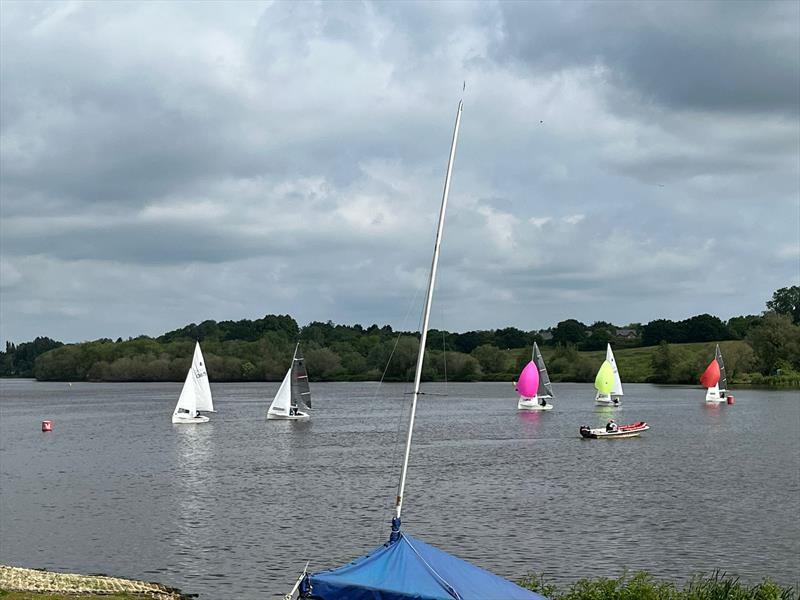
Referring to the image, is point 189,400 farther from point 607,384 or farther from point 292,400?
point 607,384

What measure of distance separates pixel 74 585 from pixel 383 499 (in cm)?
2529

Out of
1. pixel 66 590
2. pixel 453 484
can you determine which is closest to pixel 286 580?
pixel 66 590

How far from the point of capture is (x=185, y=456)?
7312 cm

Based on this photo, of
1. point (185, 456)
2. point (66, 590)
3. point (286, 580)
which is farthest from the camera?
point (185, 456)

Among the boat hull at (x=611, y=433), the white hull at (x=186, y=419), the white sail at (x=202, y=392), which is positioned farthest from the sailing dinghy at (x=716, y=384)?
the white hull at (x=186, y=419)

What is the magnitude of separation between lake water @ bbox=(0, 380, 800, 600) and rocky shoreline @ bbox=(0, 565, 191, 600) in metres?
2.56

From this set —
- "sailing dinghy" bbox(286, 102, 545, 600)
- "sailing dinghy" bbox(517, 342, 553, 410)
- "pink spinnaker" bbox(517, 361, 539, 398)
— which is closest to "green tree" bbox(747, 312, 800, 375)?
"sailing dinghy" bbox(517, 342, 553, 410)

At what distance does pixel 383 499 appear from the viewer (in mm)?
50281

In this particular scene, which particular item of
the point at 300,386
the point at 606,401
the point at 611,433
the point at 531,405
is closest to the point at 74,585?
the point at 611,433

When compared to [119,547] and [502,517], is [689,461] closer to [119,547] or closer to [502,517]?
[502,517]

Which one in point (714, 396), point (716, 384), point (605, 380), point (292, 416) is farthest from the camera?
point (716, 384)

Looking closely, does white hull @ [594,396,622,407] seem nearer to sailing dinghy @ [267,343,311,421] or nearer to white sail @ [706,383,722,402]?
white sail @ [706,383,722,402]

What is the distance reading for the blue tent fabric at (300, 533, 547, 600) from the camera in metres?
17.5

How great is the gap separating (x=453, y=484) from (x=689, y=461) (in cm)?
2173
